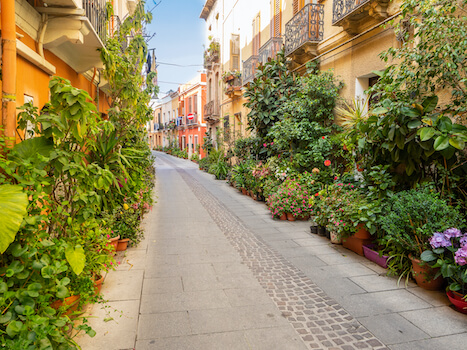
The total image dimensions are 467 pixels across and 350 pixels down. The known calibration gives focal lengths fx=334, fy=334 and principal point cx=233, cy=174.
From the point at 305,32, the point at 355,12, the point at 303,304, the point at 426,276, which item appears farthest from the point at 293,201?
the point at 305,32

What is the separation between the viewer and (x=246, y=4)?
15.4 m

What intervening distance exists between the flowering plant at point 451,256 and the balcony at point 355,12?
4.47 m

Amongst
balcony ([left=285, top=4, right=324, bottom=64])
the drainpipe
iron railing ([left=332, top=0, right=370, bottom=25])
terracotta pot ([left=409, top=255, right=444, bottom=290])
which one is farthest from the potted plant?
balcony ([left=285, top=4, right=324, bottom=64])

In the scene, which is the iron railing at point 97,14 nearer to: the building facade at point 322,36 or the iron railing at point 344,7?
the building facade at point 322,36

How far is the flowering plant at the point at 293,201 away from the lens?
7.39 meters

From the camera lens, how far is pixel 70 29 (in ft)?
14.0

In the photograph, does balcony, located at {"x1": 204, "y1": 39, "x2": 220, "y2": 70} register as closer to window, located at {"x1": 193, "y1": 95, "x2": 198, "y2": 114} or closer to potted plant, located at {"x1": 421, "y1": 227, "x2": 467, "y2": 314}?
window, located at {"x1": 193, "y1": 95, "x2": 198, "y2": 114}

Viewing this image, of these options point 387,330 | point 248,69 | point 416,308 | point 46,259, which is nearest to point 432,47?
point 416,308

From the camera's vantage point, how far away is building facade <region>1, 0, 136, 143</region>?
9.52 feet

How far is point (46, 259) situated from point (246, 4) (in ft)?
51.6

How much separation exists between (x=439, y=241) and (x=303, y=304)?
1.62 metres

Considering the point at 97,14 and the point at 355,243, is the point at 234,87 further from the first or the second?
the point at 355,243

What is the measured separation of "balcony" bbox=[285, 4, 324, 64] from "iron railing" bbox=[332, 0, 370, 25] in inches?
45.9

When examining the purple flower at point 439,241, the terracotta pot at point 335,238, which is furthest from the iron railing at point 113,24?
the purple flower at point 439,241
